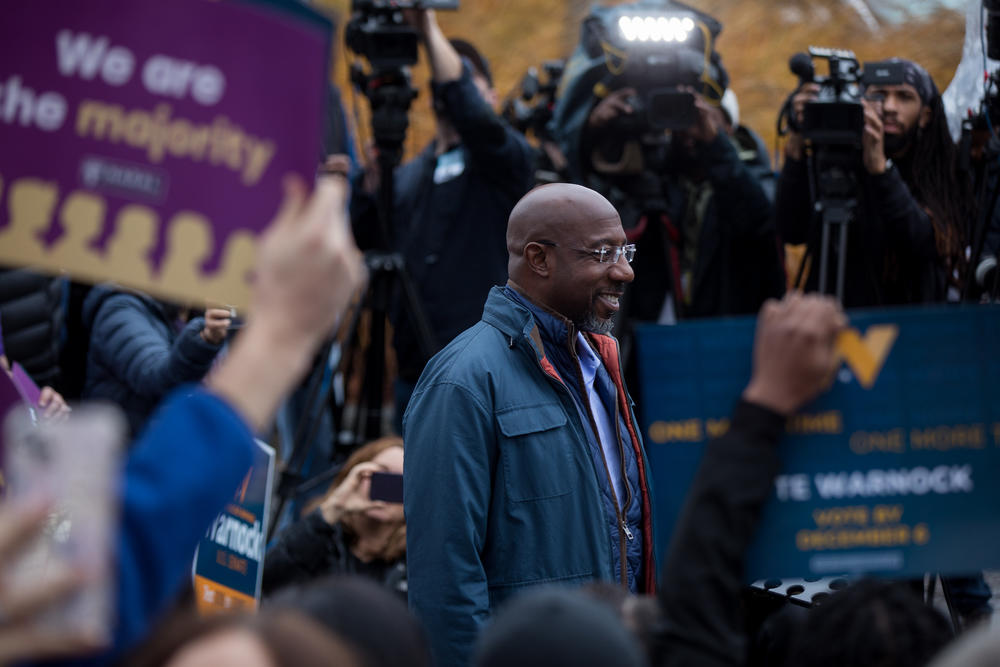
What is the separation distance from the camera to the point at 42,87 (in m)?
2.07

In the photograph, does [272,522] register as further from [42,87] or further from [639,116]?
[42,87]

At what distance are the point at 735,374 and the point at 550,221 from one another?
1.58m

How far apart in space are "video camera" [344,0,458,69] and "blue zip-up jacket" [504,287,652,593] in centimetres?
219

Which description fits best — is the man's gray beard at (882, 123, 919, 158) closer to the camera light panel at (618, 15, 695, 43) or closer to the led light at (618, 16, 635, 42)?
the camera light panel at (618, 15, 695, 43)

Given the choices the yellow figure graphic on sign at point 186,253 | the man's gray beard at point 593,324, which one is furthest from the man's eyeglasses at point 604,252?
the yellow figure graphic on sign at point 186,253

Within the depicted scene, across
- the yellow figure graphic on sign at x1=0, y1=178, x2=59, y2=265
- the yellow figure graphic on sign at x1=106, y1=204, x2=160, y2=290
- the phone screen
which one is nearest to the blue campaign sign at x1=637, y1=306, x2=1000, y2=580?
the yellow figure graphic on sign at x1=106, y1=204, x2=160, y2=290

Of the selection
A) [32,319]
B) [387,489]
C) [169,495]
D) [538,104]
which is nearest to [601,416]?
[387,489]

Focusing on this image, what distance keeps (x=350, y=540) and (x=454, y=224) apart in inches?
76.3

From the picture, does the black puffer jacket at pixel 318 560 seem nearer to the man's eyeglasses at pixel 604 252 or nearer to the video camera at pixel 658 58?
the man's eyeglasses at pixel 604 252

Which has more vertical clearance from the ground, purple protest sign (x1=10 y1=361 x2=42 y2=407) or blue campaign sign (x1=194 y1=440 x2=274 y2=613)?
purple protest sign (x1=10 y1=361 x2=42 y2=407)

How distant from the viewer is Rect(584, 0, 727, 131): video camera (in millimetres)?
5281

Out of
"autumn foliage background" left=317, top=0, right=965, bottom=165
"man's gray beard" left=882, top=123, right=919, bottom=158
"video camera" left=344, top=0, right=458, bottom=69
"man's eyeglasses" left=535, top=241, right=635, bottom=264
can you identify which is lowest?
"man's eyeglasses" left=535, top=241, right=635, bottom=264

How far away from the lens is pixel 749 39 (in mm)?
10734

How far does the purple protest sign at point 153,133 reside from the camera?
1972 millimetres
